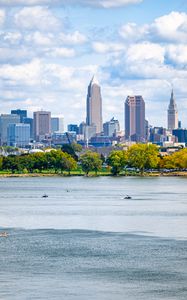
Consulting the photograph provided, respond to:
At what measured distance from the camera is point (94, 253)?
210ft

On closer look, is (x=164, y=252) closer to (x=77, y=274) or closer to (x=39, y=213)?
(x=77, y=274)

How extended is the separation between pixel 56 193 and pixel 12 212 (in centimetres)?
4570

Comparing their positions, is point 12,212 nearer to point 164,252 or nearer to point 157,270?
point 164,252

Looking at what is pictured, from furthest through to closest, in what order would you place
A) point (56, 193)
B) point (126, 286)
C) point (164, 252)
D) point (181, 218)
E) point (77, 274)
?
point (56, 193) → point (181, 218) → point (164, 252) → point (77, 274) → point (126, 286)

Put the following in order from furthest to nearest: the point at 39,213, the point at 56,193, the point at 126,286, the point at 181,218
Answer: the point at 56,193
the point at 39,213
the point at 181,218
the point at 126,286

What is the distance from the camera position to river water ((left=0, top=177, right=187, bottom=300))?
168ft

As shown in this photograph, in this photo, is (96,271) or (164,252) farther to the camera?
(164,252)

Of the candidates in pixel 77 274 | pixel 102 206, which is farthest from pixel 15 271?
pixel 102 206

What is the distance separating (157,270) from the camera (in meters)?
56.9

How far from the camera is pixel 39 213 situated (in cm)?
9925

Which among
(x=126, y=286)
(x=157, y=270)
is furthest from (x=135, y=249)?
(x=126, y=286)

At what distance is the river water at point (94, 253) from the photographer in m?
51.2

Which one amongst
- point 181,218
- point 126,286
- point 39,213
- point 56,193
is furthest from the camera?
point 56,193

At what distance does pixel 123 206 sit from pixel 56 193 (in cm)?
3555
